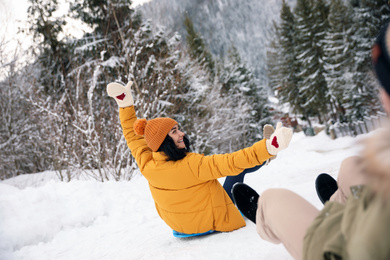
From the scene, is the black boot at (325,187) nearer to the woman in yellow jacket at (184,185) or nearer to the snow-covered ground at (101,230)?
the snow-covered ground at (101,230)

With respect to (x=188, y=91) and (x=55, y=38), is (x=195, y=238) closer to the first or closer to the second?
(x=188, y=91)

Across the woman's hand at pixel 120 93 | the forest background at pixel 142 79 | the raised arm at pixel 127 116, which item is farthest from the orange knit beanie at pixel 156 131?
the forest background at pixel 142 79

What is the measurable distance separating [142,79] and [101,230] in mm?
5454

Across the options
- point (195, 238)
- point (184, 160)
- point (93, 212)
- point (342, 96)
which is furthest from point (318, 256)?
point (342, 96)

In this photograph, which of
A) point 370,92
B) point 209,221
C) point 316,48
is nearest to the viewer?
point 209,221

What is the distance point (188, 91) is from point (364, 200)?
33.8 ft

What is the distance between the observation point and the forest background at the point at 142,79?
721cm

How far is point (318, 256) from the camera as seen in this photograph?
0.69 meters

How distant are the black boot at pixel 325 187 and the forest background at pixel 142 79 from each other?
569cm

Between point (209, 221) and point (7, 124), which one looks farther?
point (7, 124)

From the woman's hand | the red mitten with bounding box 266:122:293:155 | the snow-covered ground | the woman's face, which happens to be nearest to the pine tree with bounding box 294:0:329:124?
the snow-covered ground

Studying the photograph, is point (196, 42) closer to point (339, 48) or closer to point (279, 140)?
point (339, 48)

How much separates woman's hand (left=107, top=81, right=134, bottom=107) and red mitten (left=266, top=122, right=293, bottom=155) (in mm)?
1667

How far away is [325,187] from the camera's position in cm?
172
